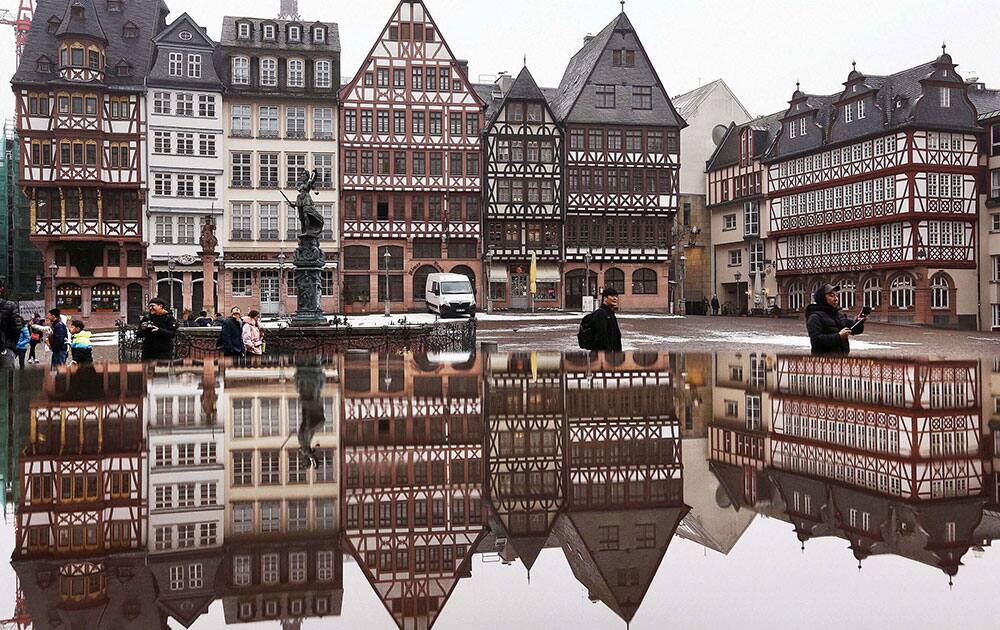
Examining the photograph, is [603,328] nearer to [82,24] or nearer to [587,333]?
[587,333]

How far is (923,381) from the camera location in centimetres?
1104

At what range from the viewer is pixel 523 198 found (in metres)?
54.4

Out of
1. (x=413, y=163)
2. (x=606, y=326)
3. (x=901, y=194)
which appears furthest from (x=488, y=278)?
(x=606, y=326)

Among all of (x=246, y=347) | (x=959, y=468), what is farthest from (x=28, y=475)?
(x=246, y=347)

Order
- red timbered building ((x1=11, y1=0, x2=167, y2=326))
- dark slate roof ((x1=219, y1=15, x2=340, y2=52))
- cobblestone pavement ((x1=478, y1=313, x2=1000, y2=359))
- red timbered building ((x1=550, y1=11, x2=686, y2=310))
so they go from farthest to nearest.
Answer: red timbered building ((x1=550, y1=11, x2=686, y2=310)) → dark slate roof ((x1=219, y1=15, x2=340, y2=52)) → red timbered building ((x1=11, y1=0, x2=167, y2=326)) → cobblestone pavement ((x1=478, y1=313, x2=1000, y2=359))

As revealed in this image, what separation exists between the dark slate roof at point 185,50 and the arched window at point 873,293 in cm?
3684

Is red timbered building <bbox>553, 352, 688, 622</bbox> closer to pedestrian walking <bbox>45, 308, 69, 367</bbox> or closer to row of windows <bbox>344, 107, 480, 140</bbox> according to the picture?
pedestrian walking <bbox>45, 308, 69, 367</bbox>

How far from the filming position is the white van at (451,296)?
4172 centimetres

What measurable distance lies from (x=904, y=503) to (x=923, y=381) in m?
7.39

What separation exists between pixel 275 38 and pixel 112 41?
885cm

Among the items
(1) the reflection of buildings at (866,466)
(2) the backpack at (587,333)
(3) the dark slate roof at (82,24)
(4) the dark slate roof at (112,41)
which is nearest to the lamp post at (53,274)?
(4) the dark slate roof at (112,41)

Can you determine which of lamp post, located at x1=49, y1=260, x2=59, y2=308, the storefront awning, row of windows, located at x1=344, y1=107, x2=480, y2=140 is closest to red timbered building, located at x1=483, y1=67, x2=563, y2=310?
the storefront awning

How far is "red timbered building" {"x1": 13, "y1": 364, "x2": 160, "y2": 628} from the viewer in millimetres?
3062

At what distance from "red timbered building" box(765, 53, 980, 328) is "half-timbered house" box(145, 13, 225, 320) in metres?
33.9
